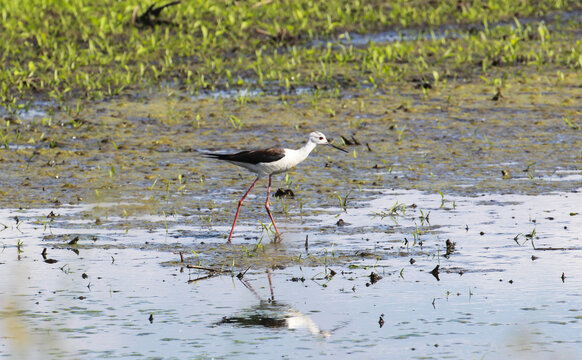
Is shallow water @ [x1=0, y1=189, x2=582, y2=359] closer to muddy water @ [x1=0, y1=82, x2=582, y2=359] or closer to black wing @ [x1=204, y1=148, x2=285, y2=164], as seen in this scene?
muddy water @ [x1=0, y1=82, x2=582, y2=359]

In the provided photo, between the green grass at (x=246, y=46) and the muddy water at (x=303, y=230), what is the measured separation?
1258 millimetres

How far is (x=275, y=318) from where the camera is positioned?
6.86m

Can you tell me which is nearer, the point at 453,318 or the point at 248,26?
the point at 453,318

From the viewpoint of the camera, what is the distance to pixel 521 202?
34.5ft

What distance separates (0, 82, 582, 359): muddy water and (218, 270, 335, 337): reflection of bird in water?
0.8 inches

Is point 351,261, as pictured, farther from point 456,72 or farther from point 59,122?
point 456,72

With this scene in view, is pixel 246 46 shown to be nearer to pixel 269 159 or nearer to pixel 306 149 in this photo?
pixel 306 149

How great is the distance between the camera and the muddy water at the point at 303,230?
21.5 ft

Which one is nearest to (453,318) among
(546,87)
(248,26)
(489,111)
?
(489,111)

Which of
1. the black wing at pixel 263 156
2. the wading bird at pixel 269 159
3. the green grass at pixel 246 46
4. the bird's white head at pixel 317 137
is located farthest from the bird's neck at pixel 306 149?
the green grass at pixel 246 46

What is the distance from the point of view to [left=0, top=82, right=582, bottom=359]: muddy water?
258 inches

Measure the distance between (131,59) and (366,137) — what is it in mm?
6302

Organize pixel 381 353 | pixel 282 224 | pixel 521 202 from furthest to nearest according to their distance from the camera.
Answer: pixel 521 202 < pixel 282 224 < pixel 381 353

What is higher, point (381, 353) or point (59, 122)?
point (59, 122)
